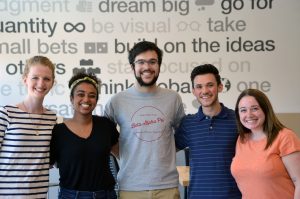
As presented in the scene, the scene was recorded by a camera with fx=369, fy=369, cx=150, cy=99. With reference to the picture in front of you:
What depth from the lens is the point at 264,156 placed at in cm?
201

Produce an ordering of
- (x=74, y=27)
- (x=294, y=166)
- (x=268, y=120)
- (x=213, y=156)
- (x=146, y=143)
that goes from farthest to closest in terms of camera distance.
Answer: (x=74, y=27) < (x=146, y=143) < (x=213, y=156) < (x=268, y=120) < (x=294, y=166)

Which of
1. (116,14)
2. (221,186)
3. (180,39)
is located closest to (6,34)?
(116,14)

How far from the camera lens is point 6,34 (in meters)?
4.14

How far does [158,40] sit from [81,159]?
2.33m

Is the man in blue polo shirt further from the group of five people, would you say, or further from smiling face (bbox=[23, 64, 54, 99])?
smiling face (bbox=[23, 64, 54, 99])

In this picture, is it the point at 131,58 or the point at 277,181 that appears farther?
the point at 131,58

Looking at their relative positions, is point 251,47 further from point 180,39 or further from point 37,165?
point 37,165

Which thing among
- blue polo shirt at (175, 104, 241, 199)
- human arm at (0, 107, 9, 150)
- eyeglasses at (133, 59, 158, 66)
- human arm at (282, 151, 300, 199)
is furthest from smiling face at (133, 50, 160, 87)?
human arm at (282, 151, 300, 199)

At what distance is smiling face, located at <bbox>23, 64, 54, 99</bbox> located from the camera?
2266 millimetres

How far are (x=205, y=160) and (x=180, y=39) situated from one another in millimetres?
2206

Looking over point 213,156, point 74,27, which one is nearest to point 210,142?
point 213,156

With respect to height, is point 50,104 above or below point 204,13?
below

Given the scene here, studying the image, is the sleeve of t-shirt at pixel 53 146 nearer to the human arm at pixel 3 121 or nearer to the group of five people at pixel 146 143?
the group of five people at pixel 146 143

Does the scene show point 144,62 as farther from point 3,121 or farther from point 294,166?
point 294,166
